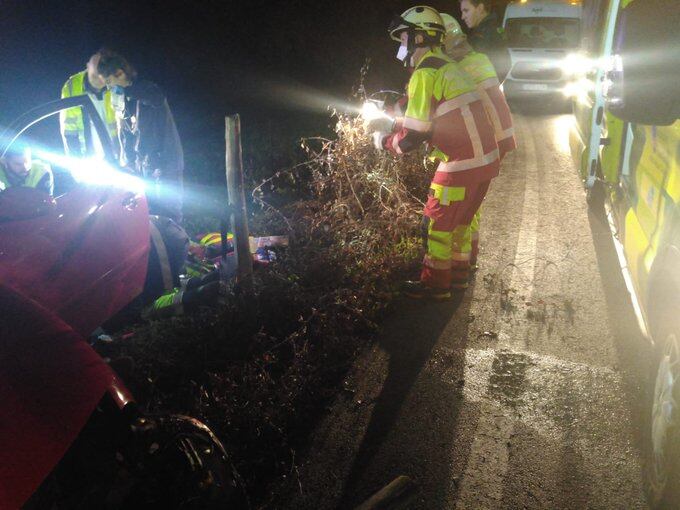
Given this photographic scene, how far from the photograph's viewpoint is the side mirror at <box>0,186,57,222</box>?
2461 mm

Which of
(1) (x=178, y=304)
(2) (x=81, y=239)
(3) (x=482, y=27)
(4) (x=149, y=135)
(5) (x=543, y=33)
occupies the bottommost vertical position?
(1) (x=178, y=304)

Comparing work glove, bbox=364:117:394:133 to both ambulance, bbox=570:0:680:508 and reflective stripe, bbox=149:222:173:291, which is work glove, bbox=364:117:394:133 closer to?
ambulance, bbox=570:0:680:508

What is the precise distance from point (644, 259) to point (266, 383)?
6.89 feet

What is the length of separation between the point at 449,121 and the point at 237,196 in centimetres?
156

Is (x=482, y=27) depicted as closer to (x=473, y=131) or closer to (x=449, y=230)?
(x=473, y=131)

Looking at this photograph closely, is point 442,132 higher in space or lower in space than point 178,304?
higher

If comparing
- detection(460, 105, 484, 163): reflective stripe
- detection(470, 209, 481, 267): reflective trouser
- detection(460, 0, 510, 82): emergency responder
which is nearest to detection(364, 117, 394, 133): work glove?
detection(460, 105, 484, 163): reflective stripe

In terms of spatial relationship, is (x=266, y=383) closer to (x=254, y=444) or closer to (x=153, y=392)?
(x=254, y=444)

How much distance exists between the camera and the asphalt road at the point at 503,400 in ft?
8.86

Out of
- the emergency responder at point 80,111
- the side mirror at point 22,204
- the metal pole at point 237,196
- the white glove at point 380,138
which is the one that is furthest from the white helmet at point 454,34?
the side mirror at point 22,204

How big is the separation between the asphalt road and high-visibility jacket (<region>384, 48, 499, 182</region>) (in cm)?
108

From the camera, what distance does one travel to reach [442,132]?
3.90m

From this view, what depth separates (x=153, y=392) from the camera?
133 inches

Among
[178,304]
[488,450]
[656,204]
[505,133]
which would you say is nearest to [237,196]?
[178,304]
